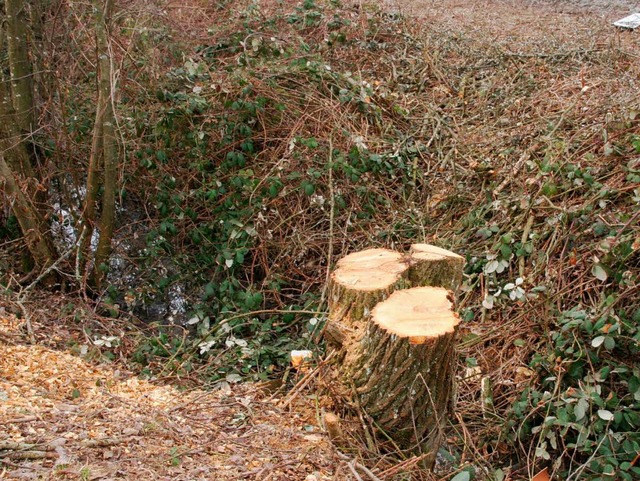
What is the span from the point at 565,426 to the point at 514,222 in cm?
152

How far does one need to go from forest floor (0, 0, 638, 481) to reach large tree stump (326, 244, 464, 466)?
8.4 inches

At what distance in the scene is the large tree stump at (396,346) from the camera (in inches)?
111

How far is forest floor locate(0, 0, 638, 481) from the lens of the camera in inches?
105

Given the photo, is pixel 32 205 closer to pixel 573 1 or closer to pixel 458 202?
pixel 458 202

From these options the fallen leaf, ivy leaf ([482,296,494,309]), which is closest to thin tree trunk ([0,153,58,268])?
ivy leaf ([482,296,494,309])

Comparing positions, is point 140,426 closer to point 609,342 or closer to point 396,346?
point 396,346

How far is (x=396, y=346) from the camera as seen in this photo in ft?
9.18

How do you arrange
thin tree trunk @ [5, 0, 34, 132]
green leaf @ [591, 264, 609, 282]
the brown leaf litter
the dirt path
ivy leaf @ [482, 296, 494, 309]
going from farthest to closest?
1. the dirt path
2. thin tree trunk @ [5, 0, 34, 132]
3. ivy leaf @ [482, 296, 494, 309]
4. green leaf @ [591, 264, 609, 282]
5. the brown leaf litter

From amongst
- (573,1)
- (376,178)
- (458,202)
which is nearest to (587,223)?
(458,202)

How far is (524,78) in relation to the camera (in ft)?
20.2

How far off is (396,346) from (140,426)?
4.06 ft

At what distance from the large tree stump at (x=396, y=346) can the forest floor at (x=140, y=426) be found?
0.21 metres

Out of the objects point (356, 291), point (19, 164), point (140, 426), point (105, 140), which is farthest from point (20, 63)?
point (356, 291)

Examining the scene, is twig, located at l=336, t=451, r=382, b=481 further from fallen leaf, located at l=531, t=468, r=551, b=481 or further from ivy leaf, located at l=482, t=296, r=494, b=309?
ivy leaf, located at l=482, t=296, r=494, b=309
